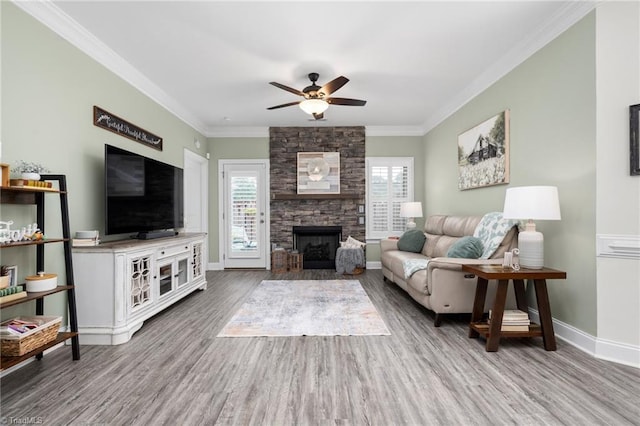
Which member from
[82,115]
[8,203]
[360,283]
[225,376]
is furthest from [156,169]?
[360,283]

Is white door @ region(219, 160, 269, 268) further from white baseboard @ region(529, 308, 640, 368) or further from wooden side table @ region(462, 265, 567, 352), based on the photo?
white baseboard @ region(529, 308, 640, 368)

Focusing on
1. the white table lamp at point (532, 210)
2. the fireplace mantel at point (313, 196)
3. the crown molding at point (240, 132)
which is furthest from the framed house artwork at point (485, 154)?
the crown molding at point (240, 132)

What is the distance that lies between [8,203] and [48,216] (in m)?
0.34

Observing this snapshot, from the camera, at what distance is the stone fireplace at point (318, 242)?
5.88 meters

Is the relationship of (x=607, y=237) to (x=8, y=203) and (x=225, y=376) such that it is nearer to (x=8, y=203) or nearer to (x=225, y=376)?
(x=225, y=376)

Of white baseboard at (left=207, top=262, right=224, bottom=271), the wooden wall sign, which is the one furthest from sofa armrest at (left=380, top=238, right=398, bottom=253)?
the wooden wall sign

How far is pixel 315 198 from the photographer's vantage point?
582cm

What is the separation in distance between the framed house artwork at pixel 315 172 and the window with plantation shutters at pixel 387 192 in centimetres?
72

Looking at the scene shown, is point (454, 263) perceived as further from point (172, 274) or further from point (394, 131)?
point (394, 131)

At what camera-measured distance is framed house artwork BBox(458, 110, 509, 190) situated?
3346 millimetres

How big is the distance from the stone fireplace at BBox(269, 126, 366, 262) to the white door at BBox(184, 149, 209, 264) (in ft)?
4.11

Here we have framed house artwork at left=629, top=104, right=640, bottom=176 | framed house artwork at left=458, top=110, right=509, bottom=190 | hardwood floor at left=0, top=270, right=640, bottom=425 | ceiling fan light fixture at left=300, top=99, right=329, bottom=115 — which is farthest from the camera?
ceiling fan light fixture at left=300, top=99, right=329, bottom=115

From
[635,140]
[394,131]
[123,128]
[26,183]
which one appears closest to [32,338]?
[26,183]

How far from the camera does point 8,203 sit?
2.08 m
